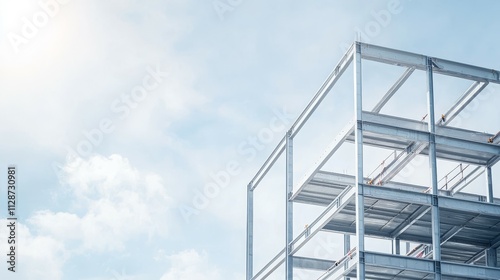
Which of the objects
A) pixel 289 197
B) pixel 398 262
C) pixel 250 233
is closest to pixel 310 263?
pixel 289 197

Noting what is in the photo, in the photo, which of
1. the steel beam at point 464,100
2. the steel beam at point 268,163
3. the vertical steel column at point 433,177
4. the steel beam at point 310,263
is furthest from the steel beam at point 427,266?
the steel beam at point 268,163

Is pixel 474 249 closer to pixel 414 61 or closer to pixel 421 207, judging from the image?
pixel 421 207

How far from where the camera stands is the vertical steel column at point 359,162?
43000mm

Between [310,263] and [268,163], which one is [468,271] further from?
[268,163]

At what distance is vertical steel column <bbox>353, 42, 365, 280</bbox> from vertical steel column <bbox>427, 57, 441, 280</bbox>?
4.10 metres

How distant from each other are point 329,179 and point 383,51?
10505 mm

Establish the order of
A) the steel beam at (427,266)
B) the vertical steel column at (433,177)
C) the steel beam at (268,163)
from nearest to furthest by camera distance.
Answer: the steel beam at (427,266), the vertical steel column at (433,177), the steel beam at (268,163)

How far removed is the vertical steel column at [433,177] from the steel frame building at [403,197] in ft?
0.17

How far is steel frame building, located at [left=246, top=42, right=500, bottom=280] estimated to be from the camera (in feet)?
147

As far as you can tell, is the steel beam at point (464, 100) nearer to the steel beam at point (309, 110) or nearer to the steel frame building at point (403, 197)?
the steel frame building at point (403, 197)

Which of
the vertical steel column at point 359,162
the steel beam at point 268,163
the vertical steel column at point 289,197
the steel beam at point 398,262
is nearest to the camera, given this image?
the vertical steel column at point 359,162

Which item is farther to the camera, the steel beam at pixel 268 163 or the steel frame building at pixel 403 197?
the steel beam at pixel 268 163

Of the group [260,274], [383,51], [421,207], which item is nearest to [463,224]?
[421,207]

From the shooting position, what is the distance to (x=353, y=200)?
47.5m
